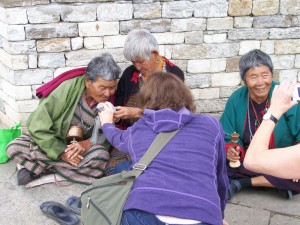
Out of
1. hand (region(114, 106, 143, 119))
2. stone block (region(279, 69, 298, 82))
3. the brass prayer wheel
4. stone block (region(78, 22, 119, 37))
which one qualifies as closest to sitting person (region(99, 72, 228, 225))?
hand (region(114, 106, 143, 119))

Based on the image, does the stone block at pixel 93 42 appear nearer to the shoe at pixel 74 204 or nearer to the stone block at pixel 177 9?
the stone block at pixel 177 9

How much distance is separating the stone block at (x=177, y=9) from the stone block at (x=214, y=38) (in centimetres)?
32

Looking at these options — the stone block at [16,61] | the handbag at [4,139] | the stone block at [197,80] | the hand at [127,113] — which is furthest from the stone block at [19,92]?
the stone block at [197,80]

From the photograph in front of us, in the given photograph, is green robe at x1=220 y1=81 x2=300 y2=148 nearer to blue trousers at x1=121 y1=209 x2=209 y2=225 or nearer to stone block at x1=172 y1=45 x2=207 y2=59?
stone block at x1=172 y1=45 x2=207 y2=59

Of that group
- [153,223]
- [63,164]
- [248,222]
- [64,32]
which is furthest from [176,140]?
[64,32]

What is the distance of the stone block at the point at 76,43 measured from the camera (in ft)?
13.5

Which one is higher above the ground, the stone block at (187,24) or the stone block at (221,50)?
the stone block at (187,24)

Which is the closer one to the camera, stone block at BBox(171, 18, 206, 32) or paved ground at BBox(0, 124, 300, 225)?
paved ground at BBox(0, 124, 300, 225)

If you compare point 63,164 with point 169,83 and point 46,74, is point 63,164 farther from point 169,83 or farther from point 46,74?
point 169,83

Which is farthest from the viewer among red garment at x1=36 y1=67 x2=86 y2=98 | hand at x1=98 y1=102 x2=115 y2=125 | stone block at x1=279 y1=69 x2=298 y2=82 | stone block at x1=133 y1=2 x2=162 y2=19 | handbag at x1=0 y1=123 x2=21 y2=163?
stone block at x1=279 y1=69 x2=298 y2=82

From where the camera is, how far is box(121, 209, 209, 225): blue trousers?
2.19 metres

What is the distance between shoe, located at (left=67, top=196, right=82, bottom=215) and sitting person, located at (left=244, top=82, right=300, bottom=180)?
1.70 meters

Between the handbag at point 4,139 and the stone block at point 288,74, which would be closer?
the handbag at point 4,139

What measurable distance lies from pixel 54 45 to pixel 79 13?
37cm
